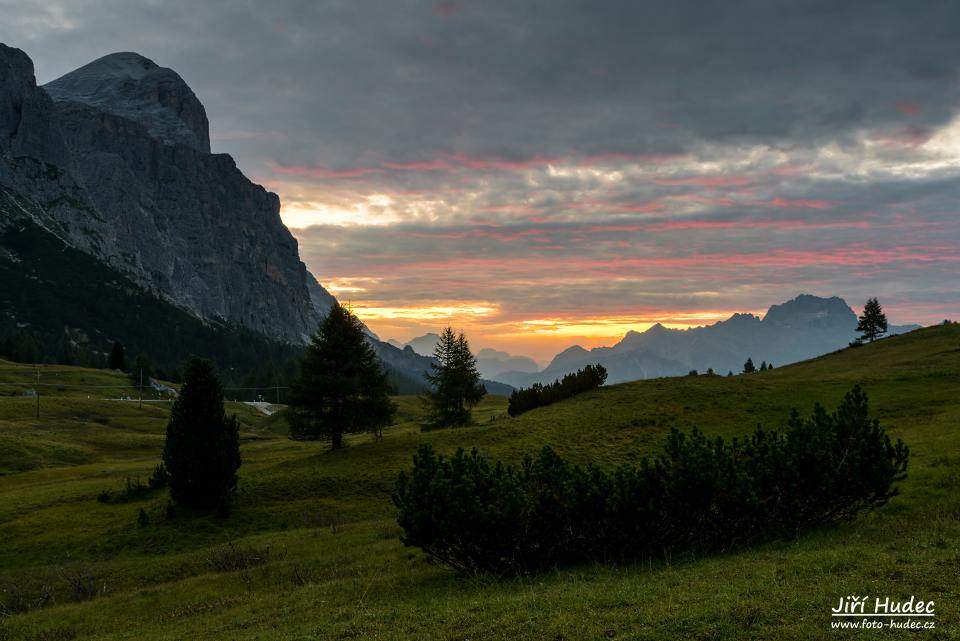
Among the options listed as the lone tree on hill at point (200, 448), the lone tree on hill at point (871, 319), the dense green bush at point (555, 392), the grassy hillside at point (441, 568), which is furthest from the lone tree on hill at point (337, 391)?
the lone tree on hill at point (871, 319)

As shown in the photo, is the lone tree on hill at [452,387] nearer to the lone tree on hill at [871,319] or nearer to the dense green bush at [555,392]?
the dense green bush at [555,392]

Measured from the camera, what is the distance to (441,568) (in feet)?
67.0

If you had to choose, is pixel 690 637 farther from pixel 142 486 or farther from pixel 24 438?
pixel 24 438

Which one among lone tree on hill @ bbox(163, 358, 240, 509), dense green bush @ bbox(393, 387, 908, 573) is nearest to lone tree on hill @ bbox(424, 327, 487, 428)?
lone tree on hill @ bbox(163, 358, 240, 509)

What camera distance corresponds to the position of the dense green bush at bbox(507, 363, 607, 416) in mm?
62259

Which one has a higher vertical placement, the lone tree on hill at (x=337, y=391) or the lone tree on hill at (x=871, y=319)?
the lone tree on hill at (x=871, y=319)

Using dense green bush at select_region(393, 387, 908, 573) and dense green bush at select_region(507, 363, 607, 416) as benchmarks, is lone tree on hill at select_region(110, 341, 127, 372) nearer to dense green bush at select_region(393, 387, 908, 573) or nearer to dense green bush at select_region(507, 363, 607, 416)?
dense green bush at select_region(507, 363, 607, 416)

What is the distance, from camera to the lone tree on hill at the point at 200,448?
36.1 metres

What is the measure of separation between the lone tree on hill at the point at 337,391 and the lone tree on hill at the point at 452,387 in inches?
473

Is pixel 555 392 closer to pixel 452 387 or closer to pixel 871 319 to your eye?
pixel 452 387

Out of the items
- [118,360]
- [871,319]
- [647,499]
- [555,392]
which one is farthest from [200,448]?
[118,360]

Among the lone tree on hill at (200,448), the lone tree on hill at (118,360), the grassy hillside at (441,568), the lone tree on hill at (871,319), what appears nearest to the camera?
the grassy hillside at (441,568)

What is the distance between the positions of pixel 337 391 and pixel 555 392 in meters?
24.5

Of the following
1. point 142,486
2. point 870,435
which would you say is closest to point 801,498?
point 870,435
